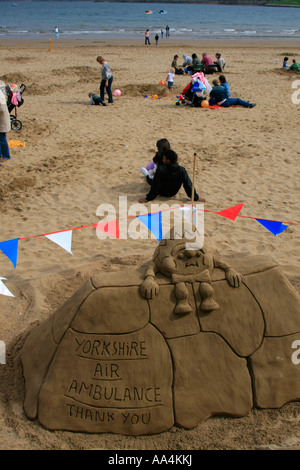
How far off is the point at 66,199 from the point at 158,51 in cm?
2080

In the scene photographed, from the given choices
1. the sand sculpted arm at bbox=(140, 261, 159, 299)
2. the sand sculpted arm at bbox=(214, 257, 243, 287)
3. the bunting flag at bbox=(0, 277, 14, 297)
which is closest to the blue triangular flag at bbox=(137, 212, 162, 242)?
the bunting flag at bbox=(0, 277, 14, 297)

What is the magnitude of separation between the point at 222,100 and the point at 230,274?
33.5 feet

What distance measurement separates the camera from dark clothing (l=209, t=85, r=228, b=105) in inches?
486

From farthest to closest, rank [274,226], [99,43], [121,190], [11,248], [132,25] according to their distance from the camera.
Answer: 1. [132,25]
2. [99,43]
3. [121,190]
4. [274,226]
5. [11,248]

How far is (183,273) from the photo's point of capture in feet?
10.4

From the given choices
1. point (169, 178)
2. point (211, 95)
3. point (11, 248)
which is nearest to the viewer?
point (11, 248)

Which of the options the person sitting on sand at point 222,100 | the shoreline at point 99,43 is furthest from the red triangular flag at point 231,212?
the shoreline at point 99,43

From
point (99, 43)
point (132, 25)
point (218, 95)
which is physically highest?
point (132, 25)

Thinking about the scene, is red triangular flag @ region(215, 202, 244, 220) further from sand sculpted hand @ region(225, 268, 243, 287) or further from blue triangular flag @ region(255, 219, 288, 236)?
sand sculpted hand @ region(225, 268, 243, 287)

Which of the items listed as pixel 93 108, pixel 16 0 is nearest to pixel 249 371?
pixel 93 108

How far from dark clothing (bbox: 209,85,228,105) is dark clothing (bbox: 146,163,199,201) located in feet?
22.1

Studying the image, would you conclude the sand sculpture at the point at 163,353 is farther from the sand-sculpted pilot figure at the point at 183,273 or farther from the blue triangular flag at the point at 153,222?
the blue triangular flag at the point at 153,222

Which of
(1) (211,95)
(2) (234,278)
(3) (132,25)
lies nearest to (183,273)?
(2) (234,278)

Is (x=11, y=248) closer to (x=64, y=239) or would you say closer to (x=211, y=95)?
(x=64, y=239)
